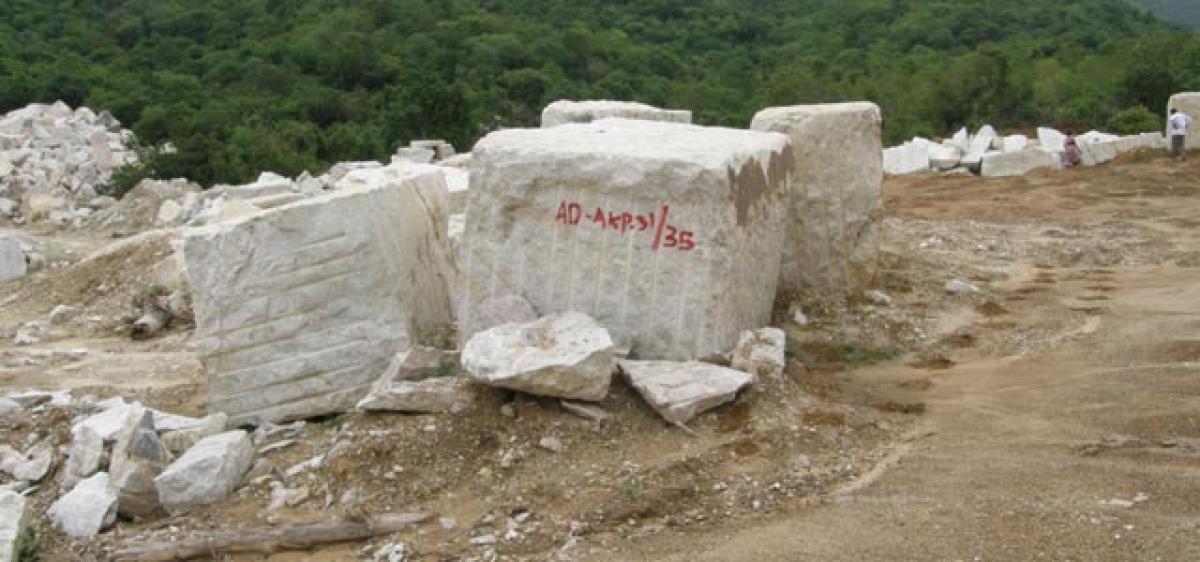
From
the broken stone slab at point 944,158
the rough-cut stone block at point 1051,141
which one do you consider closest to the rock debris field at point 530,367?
the broken stone slab at point 944,158

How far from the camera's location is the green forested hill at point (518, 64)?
24.1 metres

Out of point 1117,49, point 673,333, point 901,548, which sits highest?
point 1117,49

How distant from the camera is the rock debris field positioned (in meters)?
4.68

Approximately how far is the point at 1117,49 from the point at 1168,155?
13.7m

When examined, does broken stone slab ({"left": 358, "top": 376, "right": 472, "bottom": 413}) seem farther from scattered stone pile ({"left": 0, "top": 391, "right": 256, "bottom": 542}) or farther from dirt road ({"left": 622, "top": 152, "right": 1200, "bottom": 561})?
dirt road ({"left": 622, "top": 152, "right": 1200, "bottom": 561})

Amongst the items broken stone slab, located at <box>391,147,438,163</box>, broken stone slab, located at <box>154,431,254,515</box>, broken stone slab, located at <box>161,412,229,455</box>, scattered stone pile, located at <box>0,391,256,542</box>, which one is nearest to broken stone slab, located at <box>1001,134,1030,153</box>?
broken stone slab, located at <box>391,147,438,163</box>

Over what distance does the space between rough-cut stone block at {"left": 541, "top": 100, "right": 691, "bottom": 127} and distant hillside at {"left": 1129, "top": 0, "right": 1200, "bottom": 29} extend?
235ft

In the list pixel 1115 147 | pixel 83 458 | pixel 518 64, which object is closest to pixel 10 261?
pixel 83 458

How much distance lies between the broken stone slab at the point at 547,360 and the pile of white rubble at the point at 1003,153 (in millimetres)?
12184

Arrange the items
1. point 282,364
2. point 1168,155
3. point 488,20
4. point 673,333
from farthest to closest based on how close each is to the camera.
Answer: point 488,20 → point 1168,155 → point 282,364 → point 673,333

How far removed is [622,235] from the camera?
5.59 m

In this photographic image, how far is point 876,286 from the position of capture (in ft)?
26.3

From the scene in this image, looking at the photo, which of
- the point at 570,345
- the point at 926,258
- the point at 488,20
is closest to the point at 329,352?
the point at 570,345

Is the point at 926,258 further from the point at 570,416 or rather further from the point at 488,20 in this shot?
the point at 488,20
